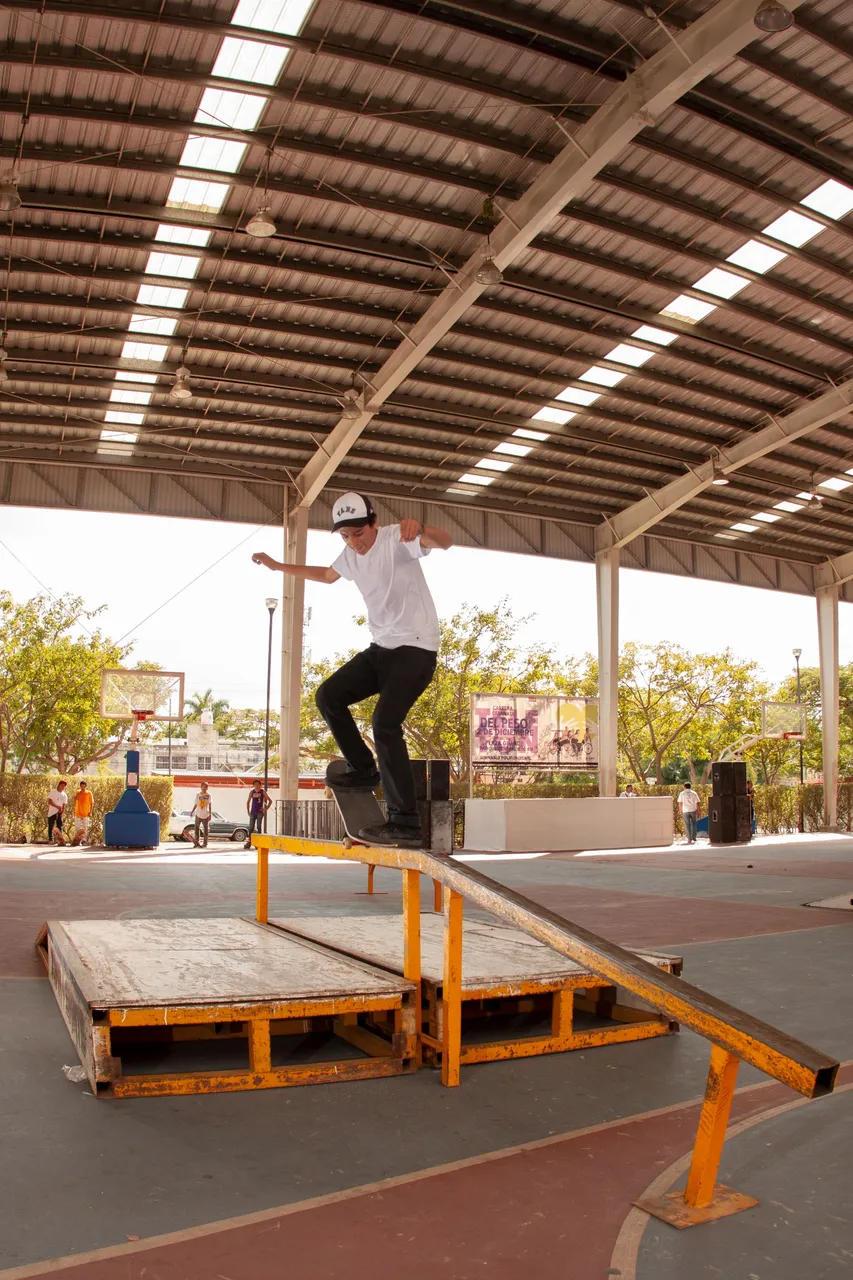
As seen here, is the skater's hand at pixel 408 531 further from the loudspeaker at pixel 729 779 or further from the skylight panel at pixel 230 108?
the loudspeaker at pixel 729 779

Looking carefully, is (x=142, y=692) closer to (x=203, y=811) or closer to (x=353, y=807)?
(x=203, y=811)

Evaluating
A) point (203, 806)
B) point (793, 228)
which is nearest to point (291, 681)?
point (203, 806)

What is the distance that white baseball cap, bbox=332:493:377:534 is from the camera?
4.99m

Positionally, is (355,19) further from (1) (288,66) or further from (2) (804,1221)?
(2) (804,1221)

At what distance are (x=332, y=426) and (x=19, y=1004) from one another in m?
17.5

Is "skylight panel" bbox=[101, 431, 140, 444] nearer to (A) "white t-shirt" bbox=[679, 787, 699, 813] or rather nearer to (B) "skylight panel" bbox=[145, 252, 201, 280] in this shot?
(B) "skylight panel" bbox=[145, 252, 201, 280]

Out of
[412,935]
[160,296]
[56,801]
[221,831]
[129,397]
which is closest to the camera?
[412,935]

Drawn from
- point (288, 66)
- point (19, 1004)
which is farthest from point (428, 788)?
point (19, 1004)

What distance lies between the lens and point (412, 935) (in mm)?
4512

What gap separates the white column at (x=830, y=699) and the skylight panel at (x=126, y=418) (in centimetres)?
2356

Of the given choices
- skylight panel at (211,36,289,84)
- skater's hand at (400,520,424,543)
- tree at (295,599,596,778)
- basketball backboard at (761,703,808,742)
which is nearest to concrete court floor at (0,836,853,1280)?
skater's hand at (400,520,424,543)

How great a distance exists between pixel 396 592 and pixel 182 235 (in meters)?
12.5

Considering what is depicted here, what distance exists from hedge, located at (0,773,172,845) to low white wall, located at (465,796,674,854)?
9.00 metres

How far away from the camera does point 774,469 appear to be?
25.4 meters
